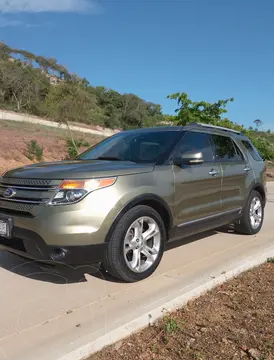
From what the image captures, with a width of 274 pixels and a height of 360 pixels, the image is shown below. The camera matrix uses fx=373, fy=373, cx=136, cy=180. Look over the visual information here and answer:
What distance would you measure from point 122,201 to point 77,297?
1.01m

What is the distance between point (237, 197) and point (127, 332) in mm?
3202

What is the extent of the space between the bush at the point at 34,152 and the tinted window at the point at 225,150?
17266 mm

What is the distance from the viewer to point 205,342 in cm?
278

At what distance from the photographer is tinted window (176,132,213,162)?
4.66 metres

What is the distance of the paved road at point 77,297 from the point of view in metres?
2.80

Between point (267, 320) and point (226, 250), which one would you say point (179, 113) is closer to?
point (226, 250)

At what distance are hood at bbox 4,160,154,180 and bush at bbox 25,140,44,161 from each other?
18.1m

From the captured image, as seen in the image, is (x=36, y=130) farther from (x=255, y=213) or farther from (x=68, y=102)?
(x=255, y=213)

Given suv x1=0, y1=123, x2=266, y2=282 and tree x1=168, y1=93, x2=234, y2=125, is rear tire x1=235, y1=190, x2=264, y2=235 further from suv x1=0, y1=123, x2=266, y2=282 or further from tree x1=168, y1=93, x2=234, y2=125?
tree x1=168, y1=93, x2=234, y2=125

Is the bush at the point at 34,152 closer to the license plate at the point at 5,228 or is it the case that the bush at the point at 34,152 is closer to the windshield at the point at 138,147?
the windshield at the point at 138,147

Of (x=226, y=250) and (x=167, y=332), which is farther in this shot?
(x=226, y=250)

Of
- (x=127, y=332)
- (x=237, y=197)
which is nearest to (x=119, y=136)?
(x=237, y=197)

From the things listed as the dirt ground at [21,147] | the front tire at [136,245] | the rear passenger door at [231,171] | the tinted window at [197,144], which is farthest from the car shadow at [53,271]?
the dirt ground at [21,147]

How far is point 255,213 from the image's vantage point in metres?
6.18
